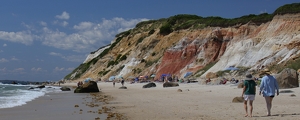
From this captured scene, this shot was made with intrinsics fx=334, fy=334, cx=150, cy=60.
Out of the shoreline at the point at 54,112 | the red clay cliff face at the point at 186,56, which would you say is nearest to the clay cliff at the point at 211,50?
the red clay cliff face at the point at 186,56

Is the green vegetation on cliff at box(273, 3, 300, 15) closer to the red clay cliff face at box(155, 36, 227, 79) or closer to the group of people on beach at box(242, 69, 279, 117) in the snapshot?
the red clay cliff face at box(155, 36, 227, 79)

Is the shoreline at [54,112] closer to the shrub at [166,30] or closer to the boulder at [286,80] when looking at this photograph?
the boulder at [286,80]

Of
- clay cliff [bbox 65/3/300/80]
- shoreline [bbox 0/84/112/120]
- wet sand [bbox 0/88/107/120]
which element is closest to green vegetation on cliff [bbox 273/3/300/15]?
clay cliff [bbox 65/3/300/80]

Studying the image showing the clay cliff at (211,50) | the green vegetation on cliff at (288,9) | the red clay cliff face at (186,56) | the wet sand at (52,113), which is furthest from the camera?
the red clay cliff face at (186,56)

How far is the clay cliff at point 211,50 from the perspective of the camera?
129ft

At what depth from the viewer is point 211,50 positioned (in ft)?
172

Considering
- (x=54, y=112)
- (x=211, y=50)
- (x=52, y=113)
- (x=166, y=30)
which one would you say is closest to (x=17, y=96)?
(x=54, y=112)

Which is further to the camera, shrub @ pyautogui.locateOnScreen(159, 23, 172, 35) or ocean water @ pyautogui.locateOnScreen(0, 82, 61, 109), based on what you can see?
shrub @ pyautogui.locateOnScreen(159, 23, 172, 35)

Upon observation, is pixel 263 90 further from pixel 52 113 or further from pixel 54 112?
pixel 54 112

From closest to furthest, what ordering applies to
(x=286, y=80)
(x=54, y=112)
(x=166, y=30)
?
(x=54, y=112), (x=286, y=80), (x=166, y=30)

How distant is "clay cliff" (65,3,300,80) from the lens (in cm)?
3938

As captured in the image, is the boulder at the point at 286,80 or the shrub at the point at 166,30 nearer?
the boulder at the point at 286,80

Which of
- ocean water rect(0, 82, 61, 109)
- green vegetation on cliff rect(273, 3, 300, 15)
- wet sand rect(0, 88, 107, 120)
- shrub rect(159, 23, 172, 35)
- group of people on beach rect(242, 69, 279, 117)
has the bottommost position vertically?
wet sand rect(0, 88, 107, 120)

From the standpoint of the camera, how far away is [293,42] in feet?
120
